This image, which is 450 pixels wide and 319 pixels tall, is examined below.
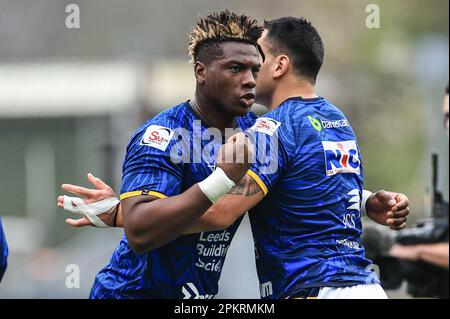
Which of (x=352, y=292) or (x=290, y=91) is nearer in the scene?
(x=352, y=292)

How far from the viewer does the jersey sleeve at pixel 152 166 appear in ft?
18.0

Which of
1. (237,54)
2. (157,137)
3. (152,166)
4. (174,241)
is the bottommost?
(174,241)

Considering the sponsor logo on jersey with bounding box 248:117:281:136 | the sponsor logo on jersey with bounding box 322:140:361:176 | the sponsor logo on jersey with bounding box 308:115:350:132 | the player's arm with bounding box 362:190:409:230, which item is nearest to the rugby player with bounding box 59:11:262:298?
the sponsor logo on jersey with bounding box 248:117:281:136

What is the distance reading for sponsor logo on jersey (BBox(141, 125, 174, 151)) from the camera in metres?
5.62

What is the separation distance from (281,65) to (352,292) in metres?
1.51

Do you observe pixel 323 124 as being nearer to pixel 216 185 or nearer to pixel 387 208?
pixel 387 208

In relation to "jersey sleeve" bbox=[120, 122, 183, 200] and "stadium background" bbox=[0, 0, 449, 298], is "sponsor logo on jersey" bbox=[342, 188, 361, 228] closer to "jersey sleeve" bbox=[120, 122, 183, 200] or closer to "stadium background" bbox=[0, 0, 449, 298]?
"jersey sleeve" bbox=[120, 122, 183, 200]

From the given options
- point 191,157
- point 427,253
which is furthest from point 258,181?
point 427,253

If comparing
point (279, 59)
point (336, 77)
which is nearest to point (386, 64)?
point (336, 77)

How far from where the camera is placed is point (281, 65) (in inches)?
245

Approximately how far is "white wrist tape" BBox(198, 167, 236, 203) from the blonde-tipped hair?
1.05 metres

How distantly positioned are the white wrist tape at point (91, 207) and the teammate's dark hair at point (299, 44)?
1445 mm

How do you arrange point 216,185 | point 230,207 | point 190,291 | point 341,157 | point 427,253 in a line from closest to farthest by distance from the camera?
point 216,185, point 230,207, point 341,157, point 190,291, point 427,253

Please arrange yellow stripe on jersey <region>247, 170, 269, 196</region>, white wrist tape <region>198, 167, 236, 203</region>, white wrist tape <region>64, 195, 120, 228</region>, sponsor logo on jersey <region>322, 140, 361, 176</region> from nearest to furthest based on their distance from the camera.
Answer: white wrist tape <region>198, 167, 236, 203</region> < yellow stripe on jersey <region>247, 170, 269, 196</region> < sponsor logo on jersey <region>322, 140, 361, 176</region> < white wrist tape <region>64, 195, 120, 228</region>
